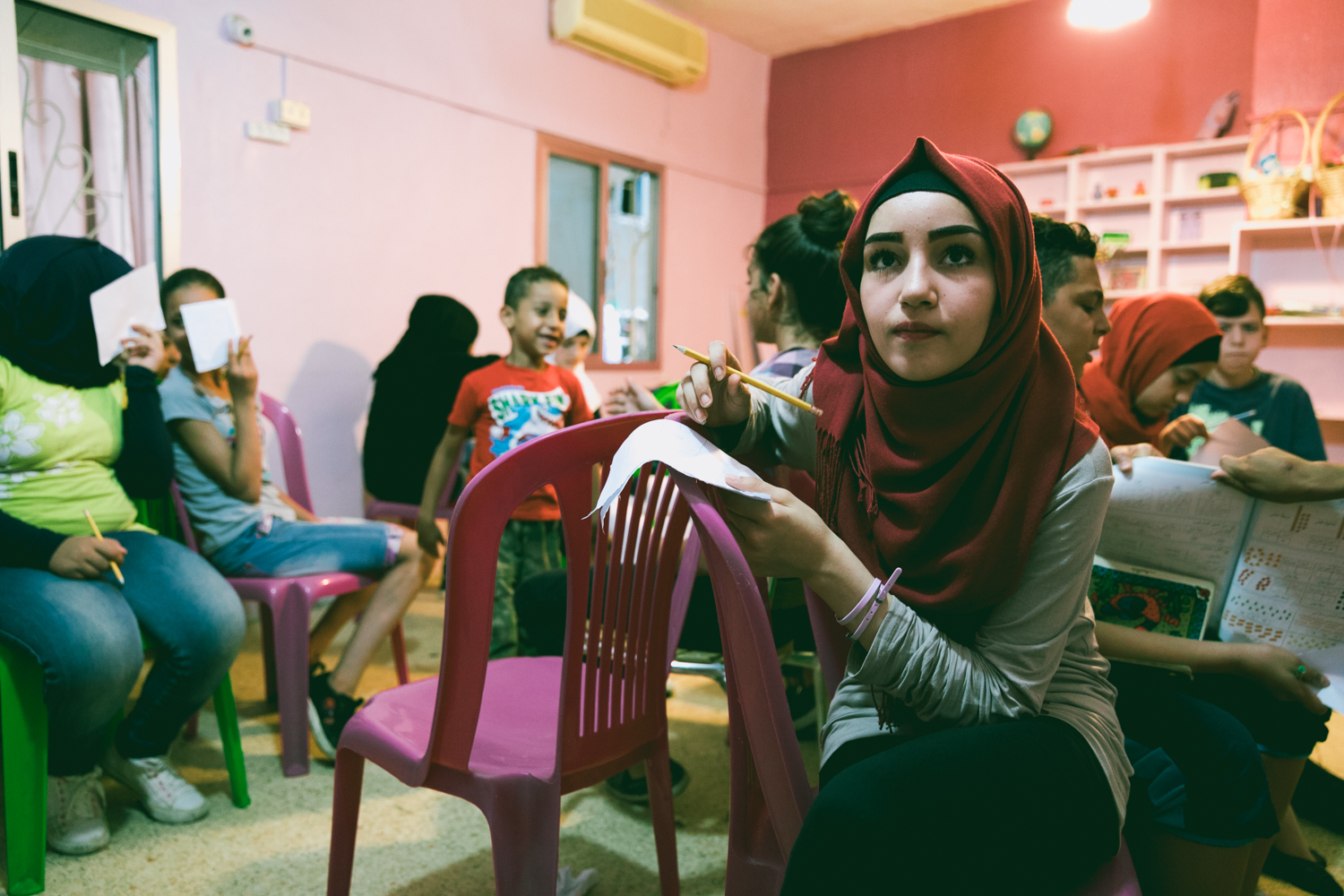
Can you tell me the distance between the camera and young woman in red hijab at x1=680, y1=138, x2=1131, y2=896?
2.56ft

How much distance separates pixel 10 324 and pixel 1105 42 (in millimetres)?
5381

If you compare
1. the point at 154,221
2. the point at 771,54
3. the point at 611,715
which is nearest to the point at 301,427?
the point at 154,221

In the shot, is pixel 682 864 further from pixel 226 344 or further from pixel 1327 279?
pixel 1327 279

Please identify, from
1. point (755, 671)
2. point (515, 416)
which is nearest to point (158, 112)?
point (515, 416)

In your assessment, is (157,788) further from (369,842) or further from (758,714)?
(758,714)

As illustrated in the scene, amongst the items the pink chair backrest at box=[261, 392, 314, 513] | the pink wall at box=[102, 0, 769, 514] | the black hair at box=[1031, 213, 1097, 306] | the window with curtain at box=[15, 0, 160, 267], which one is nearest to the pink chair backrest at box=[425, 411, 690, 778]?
the black hair at box=[1031, 213, 1097, 306]

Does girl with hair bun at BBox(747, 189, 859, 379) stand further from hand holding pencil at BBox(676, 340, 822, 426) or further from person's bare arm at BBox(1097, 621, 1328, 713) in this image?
person's bare arm at BBox(1097, 621, 1328, 713)

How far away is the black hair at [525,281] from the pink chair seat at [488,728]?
4.59 feet

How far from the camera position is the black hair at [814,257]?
162 centimetres

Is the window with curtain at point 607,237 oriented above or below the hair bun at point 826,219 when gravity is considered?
above

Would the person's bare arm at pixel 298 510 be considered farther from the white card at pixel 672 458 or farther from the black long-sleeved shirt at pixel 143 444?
the white card at pixel 672 458

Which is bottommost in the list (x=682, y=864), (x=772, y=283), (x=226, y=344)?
(x=682, y=864)

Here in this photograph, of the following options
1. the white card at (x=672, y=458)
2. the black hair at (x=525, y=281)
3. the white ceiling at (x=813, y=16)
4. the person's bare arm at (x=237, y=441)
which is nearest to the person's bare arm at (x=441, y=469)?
the black hair at (x=525, y=281)

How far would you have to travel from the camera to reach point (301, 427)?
11.4 ft
